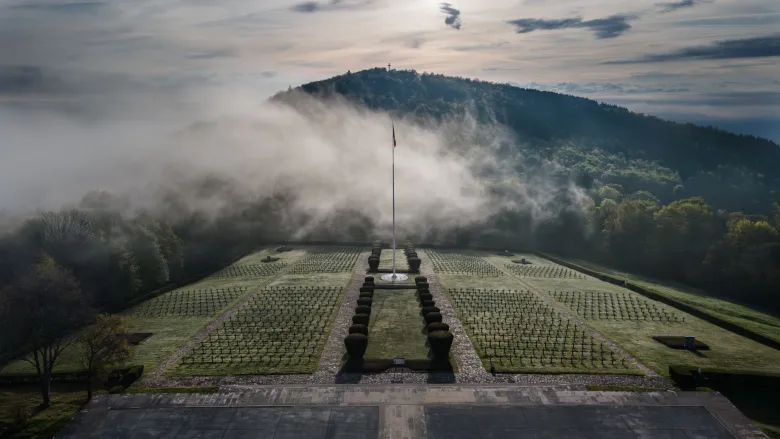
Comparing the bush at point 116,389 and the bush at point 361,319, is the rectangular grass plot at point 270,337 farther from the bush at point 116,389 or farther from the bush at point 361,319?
the bush at point 116,389

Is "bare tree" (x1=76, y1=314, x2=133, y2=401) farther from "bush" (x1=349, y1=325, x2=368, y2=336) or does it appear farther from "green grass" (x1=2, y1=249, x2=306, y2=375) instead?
"bush" (x1=349, y1=325, x2=368, y2=336)

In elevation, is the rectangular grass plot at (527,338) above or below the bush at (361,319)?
below

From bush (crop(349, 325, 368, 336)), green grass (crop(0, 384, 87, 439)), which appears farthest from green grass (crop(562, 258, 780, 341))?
green grass (crop(0, 384, 87, 439))

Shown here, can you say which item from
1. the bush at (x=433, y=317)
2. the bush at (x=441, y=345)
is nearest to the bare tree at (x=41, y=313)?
the bush at (x=441, y=345)

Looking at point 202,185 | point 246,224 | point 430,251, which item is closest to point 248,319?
point 430,251

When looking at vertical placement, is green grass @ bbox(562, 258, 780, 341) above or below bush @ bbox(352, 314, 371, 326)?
below

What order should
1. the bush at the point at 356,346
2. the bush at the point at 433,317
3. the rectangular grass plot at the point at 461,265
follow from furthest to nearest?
the rectangular grass plot at the point at 461,265
the bush at the point at 433,317
the bush at the point at 356,346

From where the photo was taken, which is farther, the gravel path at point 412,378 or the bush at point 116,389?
the gravel path at point 412,378
